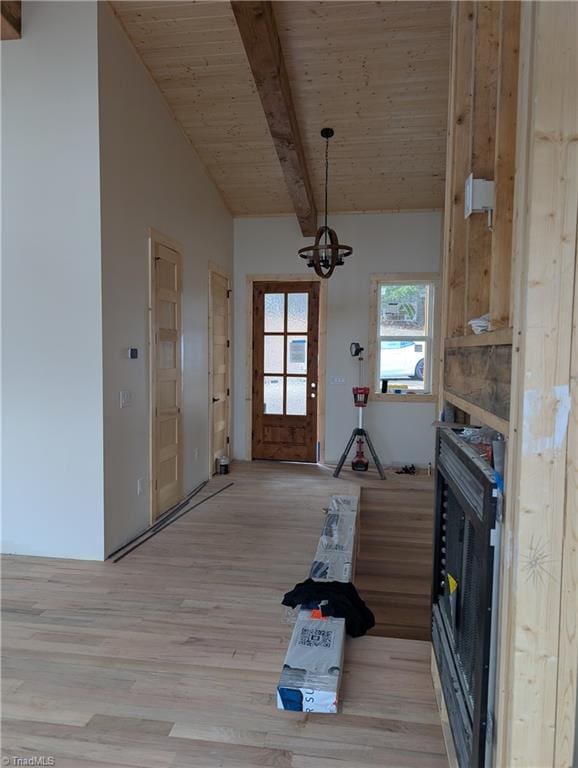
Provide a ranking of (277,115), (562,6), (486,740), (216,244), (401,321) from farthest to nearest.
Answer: (401,321)
(216,244)
(277,115)
(486,740)
(562,6)

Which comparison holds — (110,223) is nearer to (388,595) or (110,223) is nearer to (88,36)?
(88,36)

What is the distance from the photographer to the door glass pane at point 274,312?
6.59m

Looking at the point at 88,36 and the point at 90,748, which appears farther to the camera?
the point at 88,36

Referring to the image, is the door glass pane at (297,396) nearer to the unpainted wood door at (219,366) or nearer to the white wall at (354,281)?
the white wall at (354,281)

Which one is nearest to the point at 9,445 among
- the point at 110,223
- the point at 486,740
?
the point at 110,223

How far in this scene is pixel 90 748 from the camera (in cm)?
176

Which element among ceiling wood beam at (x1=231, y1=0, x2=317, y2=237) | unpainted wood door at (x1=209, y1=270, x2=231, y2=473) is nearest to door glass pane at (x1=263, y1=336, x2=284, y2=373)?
unpainted wood door at (x1=209, y1=270, x2=231, y2=473)

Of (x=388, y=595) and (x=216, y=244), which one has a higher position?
(x=216, y=244)

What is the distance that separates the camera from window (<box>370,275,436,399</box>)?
6375 millimetres

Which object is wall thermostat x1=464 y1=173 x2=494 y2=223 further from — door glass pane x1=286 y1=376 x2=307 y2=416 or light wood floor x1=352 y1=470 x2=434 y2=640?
door glass pane x1=286 y1=376 x2=307 y2=416

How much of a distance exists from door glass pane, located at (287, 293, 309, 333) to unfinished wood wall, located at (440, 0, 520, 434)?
14.2ft

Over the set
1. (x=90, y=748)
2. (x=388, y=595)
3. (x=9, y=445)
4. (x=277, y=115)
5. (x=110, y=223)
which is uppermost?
(x=277, y=115)

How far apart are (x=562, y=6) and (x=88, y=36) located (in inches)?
130

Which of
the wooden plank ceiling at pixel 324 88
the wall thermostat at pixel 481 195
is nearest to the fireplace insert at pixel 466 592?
the wall thermostat at pixel 481 195
